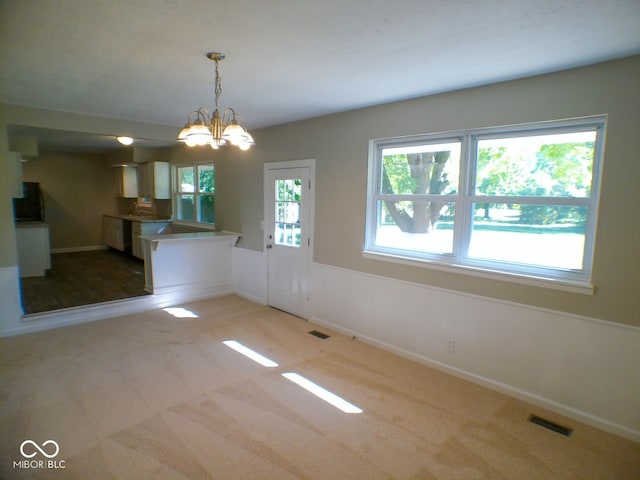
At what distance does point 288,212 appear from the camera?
467 centimetres

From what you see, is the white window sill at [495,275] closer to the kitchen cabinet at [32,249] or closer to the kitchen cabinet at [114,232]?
the kitchen cabinet at [32,249]

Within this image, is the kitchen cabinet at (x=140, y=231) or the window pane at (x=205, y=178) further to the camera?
the kitchen cabinet at (x=140, y=231)

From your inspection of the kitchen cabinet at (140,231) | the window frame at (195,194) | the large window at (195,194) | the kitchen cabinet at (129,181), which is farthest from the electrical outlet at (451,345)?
the kitchen cabinet at (129,181)

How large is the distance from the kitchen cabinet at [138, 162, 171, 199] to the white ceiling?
12.3 ft

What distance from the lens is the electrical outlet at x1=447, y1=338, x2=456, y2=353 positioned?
3127 mm

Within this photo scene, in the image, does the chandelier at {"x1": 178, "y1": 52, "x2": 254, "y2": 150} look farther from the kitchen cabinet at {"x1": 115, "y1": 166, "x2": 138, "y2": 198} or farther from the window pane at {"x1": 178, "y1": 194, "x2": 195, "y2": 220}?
the kitchen cabinet at {"x1": 115, "y1": 166, "x2": 138, "y2": 198}

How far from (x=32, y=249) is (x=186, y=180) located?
113 inches

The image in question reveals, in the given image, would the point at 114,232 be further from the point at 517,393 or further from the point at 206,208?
the point at 517,393

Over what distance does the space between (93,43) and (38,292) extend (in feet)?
14.8

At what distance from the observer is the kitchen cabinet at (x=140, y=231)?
22.9 feet

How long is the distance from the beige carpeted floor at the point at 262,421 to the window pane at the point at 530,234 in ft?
3.82

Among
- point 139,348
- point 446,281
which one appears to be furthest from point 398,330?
point 139,348

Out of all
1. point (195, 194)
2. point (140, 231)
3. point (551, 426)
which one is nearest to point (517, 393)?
point (551, 426)

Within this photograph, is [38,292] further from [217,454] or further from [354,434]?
[354,434]
